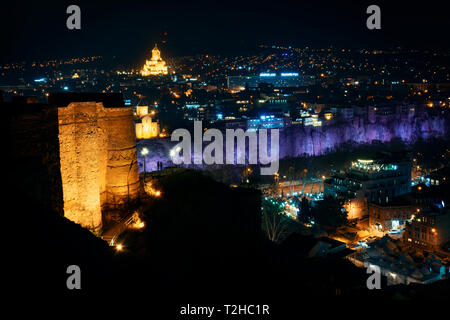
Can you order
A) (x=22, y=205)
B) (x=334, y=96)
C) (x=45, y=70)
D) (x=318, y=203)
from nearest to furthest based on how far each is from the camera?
(x=22, y=205) < (x=318, y=203) < (x=45, y=70) < (x=334, y=96)

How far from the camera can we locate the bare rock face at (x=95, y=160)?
5.32 meters

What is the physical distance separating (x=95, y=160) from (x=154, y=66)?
44.1 meters

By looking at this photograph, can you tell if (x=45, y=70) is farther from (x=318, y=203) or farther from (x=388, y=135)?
(x=388, y=135)

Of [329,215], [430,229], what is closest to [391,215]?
[430,229]

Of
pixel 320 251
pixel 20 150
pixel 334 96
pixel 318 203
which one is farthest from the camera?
pixel 334 96

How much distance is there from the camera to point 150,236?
5793 mm

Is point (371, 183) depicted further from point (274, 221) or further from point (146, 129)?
point (146, 129)

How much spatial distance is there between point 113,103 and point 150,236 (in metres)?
2.17

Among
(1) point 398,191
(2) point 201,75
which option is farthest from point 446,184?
(2) point 201,75

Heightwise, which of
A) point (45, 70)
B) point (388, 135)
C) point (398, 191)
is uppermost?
point (45, 70)

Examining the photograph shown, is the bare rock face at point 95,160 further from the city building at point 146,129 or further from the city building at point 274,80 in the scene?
the city building at point 274,80

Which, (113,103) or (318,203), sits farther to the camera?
(318,203)

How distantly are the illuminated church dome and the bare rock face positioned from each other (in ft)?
137

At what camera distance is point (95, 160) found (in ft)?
19.0
